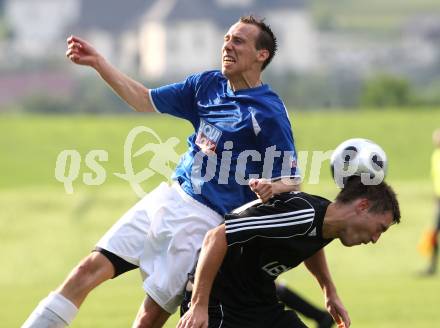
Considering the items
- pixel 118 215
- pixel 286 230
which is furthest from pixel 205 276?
pixel 118 215

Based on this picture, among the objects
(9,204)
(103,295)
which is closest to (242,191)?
(103,295)

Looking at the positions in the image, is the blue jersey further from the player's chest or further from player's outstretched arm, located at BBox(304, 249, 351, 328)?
player's outstretched arm, located at BBox(304, 249, 351, 328)

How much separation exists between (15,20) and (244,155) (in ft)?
448

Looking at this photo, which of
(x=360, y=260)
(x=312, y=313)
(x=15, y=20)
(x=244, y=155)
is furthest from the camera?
(x=15, y=20)

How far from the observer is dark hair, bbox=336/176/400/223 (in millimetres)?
5898

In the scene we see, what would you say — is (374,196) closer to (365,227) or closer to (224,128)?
(365,227)

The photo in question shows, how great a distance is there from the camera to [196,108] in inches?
290

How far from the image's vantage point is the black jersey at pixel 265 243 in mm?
5898

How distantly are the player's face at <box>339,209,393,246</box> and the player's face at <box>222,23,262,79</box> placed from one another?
62.7 inches

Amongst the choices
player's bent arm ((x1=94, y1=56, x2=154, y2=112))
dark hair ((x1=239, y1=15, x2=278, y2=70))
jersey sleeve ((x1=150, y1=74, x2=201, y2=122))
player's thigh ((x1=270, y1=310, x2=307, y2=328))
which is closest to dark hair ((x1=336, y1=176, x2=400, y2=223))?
player's thigh ((x1=270, y1=310, x2=307, y2=328))

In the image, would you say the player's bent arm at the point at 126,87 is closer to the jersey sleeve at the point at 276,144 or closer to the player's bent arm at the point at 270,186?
the jersey sleeve at the point at 276,144

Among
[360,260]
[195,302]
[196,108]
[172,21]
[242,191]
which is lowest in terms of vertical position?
[360,260]

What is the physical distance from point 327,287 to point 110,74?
6.09 ft

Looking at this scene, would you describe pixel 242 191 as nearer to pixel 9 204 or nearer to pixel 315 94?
pixel 9 204
